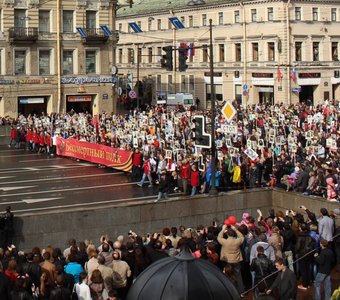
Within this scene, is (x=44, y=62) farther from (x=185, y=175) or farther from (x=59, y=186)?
(x=185, y=175)

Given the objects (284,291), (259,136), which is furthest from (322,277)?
(259,136)

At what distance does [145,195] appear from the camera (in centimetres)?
2870

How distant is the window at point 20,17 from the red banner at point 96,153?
19217 millimetres

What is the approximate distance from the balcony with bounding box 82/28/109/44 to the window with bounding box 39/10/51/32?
2.85m

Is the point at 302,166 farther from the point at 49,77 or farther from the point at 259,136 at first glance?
the point at 49,77

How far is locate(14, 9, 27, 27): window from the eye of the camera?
5694 centimetres

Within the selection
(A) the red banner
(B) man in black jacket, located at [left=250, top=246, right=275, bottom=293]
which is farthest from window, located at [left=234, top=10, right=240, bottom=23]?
(B) man in black jacket, located at [left=250, top=246, right=275, bottom=293]

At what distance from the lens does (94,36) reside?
195ft

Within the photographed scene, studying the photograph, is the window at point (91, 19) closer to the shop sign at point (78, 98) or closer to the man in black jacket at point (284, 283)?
the shop sign at point (78, 98)

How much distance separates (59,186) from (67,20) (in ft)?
98.1

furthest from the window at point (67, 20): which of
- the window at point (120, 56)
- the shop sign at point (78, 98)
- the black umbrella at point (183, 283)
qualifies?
the black umbrella at point (183, 283)

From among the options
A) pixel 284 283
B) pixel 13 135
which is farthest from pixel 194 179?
pixel 13 135

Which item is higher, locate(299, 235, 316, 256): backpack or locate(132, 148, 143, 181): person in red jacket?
locate(132, 148, 143, 181): person in red jacket

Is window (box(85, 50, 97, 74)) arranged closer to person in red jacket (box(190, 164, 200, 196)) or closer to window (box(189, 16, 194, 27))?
window (box(189, 16, 194, 27))
